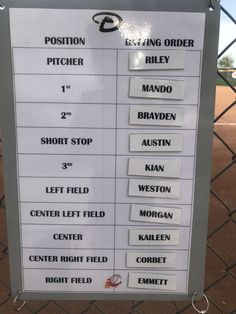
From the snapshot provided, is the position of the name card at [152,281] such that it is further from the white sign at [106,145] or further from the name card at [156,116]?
the name card at [156,116]

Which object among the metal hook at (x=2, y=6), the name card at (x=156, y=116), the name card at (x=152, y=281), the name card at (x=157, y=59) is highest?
the metal hook at (x=2, y=6)

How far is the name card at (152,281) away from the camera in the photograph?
0.79m

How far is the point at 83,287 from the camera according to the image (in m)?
0.80

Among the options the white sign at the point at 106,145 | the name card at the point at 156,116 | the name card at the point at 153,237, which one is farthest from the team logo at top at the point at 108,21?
the name card at the point at 153,237

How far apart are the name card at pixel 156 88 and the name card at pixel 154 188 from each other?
6.7 inches

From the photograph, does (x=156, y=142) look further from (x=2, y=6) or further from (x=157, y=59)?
(x=2, y=6)

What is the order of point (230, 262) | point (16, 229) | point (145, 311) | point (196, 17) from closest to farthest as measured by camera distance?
1. point (196, 17)
2. point (16, 229)
3. point (145, 311)
4. point (230, 262)

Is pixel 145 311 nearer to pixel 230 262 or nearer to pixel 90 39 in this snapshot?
pixel 230 262

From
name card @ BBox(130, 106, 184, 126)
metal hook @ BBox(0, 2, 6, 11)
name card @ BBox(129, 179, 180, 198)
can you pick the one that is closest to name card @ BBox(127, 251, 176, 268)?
name card @ BBox(129, 179, 180, 198)

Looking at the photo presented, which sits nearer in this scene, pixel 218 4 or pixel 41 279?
pixel 218 4

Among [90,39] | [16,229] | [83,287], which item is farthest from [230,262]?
[90,39]

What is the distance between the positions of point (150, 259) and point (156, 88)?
0.36m

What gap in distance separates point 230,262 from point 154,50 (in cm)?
172

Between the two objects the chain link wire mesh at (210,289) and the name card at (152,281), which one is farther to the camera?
the chain link wire mesh at (210,289)
